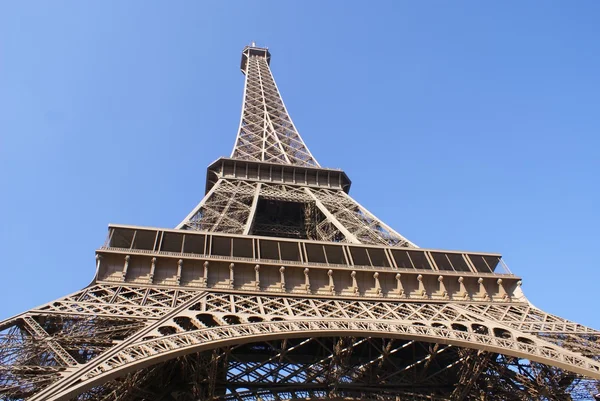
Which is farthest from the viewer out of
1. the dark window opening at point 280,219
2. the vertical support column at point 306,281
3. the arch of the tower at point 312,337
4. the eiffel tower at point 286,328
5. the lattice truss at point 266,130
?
the lattice truss at point 266,130

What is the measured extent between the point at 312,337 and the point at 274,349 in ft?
7.04

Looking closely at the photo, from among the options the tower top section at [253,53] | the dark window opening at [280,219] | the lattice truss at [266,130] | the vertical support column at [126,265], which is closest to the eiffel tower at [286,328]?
the vertical support column at [126,265]

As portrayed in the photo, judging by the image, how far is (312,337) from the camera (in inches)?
663

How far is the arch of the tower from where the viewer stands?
13344 mm

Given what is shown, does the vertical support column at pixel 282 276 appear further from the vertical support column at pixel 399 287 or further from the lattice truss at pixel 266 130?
the lattice truss at pixel 266 130

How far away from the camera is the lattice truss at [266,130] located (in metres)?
38.8

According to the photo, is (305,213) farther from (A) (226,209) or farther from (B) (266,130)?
(B) (266,130)

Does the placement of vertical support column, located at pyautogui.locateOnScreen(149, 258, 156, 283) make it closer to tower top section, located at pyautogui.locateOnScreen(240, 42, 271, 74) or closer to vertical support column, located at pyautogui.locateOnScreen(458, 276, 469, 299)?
vertical support column, located at pyautogui.locateOnScreen(458, 276, 469, 299)

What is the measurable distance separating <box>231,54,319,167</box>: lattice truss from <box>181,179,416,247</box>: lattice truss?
4.68m

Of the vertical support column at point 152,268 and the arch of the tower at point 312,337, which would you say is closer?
the arch of the tower at point 312,337

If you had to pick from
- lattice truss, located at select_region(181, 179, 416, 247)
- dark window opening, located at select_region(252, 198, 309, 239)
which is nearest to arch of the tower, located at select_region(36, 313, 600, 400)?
lattice truss, located at select_region(181, 179, 416, 247)

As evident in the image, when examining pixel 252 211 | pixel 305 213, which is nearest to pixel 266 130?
pixel 305 213

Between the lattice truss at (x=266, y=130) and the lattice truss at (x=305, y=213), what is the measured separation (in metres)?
4.68

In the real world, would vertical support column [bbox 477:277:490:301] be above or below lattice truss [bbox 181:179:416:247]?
below
